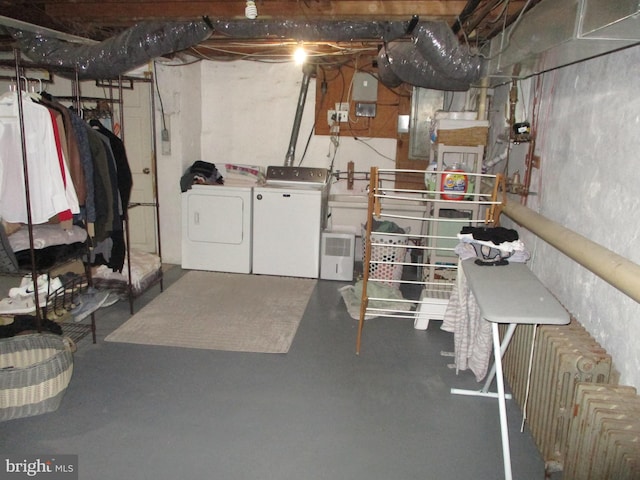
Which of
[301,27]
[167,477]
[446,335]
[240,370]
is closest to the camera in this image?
[167,477]

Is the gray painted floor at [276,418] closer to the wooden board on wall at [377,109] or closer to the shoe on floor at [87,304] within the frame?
the shoe on floor at [87,304]

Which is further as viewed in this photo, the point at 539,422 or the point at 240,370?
the point at 240,370

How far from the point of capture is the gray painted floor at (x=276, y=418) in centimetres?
222

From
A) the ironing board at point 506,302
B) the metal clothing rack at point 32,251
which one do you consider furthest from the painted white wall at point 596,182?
the metal clothing rack at point 32,251

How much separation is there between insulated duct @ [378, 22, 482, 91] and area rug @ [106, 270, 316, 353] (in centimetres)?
205

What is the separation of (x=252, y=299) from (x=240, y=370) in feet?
4.00

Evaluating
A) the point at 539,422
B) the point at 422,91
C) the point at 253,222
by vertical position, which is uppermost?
the point at 422,91

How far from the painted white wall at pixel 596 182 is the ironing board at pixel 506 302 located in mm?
220

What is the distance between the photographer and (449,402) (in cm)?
276

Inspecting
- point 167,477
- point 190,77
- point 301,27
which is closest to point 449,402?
point 167,477

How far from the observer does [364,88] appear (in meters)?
5.19

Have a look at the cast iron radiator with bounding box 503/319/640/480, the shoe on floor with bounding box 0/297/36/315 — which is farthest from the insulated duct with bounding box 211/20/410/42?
the shoe on floor with bounding box 0/297/36/315

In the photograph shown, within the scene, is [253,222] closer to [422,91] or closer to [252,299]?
[252,299]

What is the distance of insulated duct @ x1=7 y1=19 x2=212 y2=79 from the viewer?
3.36 metres
